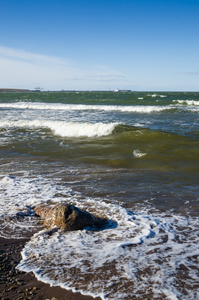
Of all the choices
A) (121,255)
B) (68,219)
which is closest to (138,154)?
(68,219)

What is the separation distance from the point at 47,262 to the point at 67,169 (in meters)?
4.73

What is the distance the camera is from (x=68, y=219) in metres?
4.45

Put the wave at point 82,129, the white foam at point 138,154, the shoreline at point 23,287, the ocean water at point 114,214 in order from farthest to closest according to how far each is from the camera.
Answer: the wave at point 82,129 < the white foam at point 138,154 < the ocean water at point 114,214 < the shoreline at point 23,287

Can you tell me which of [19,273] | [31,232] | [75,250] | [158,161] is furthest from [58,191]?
[158,161]

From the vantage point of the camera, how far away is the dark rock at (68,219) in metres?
4.44

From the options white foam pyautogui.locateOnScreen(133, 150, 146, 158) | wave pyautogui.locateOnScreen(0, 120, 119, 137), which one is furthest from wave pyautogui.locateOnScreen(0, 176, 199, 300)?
wave pyautogui.locateOnScreen(0, 120, 119, 137)

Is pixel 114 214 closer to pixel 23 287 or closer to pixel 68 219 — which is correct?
pixel 68 219

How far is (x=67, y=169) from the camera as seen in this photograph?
8.14 m

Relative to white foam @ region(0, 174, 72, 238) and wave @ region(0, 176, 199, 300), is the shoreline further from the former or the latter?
white foam @ region(0, 174, 72, 238)

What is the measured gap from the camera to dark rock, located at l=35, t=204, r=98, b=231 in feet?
14.6

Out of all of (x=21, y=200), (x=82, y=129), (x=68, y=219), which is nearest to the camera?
(x=68, y=219)

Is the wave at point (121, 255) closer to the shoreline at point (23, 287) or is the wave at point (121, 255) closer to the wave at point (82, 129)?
the shoreline at point (23, 287)

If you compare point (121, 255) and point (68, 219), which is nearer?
point (121, 255)

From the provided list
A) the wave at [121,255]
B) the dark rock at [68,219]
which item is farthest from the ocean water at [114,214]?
the dark rock at [68,219]
